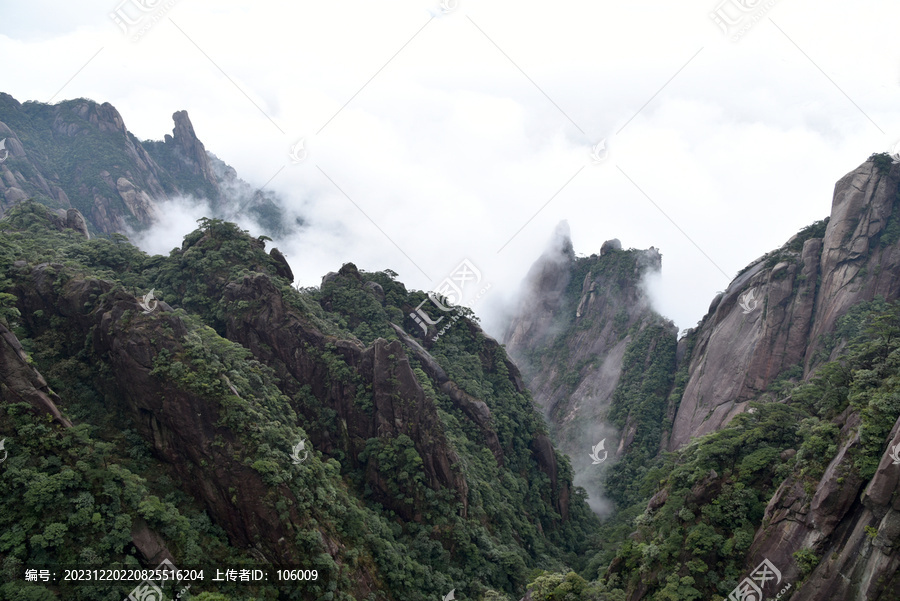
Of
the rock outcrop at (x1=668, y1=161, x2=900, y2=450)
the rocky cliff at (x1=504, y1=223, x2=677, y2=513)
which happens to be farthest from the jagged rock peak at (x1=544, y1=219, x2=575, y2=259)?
the rock outcrop at (x1=668, y1=161, x2=900, y2=450)

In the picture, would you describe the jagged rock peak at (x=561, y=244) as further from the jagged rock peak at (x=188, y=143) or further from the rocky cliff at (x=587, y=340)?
the jagged rock peak at (x=188, y=143)

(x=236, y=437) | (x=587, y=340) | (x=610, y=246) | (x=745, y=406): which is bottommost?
(x=745, y=406)

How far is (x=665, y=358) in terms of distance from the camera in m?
88.3

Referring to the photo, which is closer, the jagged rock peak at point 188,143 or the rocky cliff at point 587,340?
the rocky cliff at point 587,340

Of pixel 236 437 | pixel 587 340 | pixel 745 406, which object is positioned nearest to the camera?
pixel 236 437

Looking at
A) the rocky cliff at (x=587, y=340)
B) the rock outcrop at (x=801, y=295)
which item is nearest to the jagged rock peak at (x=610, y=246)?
the rocky cliff at (x=587, y=340)

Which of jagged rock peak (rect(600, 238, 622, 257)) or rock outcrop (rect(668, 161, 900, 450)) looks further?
jagged rock peak (rect(600, 238, 622, 257))

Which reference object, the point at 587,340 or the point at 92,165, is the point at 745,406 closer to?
the point at 587,340

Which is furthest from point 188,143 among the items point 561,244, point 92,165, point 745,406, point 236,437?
point 745,406

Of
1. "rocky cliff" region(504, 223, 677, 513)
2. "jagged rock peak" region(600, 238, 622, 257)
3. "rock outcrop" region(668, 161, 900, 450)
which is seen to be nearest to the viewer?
"rock outcrop" region(668, 161, 900, 450)

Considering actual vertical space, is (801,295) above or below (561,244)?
below

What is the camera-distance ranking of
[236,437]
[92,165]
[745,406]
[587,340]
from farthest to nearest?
1. [587,340]
2. [92,165]
3. [745,406]
4. [236,437]

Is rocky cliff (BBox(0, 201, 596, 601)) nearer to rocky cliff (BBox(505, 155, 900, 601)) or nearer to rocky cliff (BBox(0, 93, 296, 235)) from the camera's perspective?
rocky cliff (BBox(505, 155, 900, 601))

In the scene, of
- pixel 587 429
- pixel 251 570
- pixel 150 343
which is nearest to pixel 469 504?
pixel 251 570
